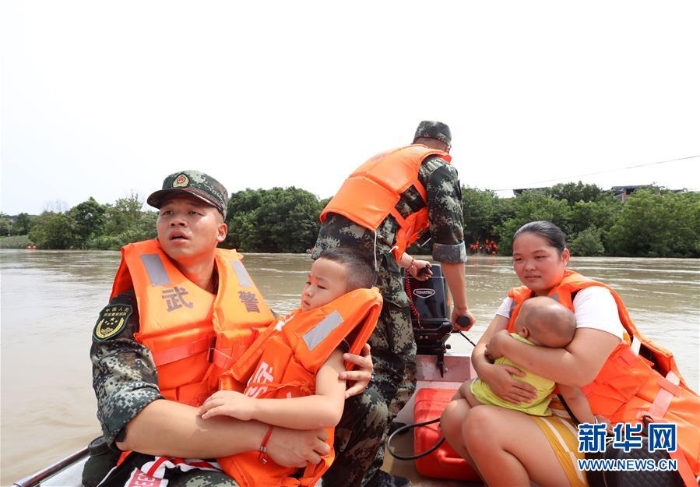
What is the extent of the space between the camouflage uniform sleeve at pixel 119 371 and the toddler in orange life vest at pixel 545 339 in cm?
133

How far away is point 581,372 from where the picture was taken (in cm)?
158

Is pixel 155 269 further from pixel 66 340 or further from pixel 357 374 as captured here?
pixel 66 340

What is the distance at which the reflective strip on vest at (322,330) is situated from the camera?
1.43 meters

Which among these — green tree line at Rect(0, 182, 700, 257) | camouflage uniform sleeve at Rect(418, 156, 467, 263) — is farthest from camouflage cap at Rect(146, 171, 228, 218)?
green tree line at Rect(0, 182, 700, 257)

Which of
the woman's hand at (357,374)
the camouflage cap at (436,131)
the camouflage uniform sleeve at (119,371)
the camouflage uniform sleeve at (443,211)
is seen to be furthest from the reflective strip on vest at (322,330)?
the camouflage cap at (436,131)

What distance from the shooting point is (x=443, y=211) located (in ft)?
7.98

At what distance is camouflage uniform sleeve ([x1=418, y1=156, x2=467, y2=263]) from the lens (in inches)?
95.7

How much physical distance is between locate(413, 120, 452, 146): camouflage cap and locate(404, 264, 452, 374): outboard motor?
2.75ft

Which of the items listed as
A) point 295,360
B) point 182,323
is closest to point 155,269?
point 182,323

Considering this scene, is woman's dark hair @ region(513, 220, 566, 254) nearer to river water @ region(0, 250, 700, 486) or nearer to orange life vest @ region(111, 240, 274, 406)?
orange life vest @ region(111, 240, 274, 406)

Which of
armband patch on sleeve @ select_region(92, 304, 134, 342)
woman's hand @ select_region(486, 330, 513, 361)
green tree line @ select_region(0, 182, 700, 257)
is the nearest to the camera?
armband patch on sleeve @ select_region(92, 304, 134, 342)

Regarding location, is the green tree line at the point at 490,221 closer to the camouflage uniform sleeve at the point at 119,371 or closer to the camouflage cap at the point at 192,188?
the camouflage cap at the point at 192,188

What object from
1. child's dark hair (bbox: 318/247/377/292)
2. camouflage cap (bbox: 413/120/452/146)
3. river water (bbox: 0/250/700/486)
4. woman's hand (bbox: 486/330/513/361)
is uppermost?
camouflage cap (bbox: 413/120/452/146)

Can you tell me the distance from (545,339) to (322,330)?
2.85ft
